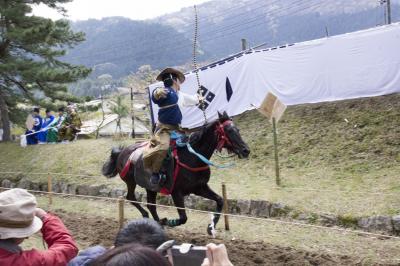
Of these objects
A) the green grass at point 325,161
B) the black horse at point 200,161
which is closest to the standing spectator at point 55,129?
the green grass at point 325,161

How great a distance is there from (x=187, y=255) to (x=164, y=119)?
4.96 metres

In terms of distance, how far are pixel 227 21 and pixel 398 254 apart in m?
161

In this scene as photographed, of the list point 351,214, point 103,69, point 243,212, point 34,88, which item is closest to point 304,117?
point 243,212

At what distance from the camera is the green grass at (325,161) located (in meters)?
7.86

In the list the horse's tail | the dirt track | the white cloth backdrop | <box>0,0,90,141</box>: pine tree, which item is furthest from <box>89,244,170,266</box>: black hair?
<box>0,0,90,141</box>: pine tree

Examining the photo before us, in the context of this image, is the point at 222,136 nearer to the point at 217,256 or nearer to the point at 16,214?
the point at 16,214

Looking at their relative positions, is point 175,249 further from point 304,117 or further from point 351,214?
point 304,117

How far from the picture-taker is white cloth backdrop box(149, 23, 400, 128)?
1089 centimetres

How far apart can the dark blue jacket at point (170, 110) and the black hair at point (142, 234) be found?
15.0ft

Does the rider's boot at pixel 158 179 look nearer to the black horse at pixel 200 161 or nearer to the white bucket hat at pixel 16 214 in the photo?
the black horse at pixel 200 161

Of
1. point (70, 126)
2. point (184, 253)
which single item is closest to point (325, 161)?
point (184, 253)

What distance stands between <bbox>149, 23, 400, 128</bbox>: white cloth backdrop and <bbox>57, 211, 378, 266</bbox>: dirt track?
6.01 m

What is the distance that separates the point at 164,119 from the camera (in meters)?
7.26

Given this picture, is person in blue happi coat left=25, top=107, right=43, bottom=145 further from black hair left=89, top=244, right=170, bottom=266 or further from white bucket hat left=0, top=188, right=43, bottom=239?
black hair left=89, top=244, right=170, bottom=266
